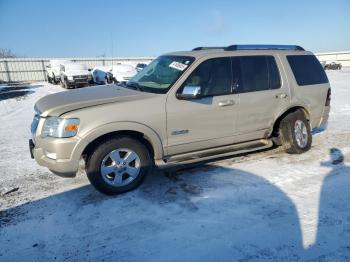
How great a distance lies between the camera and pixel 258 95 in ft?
16.0

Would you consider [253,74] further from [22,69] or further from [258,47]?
[22,69]

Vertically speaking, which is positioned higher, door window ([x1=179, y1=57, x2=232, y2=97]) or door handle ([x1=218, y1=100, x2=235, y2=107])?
door window ([x1=179, y1=57, x2=232, y2=97])

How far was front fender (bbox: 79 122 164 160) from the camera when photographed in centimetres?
371

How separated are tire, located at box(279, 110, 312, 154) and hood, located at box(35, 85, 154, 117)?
8.73ft

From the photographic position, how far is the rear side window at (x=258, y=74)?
481 cm

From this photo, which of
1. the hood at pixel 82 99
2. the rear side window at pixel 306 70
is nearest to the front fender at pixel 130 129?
the hood at pixel 82 99

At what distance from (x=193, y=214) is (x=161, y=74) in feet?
7.55

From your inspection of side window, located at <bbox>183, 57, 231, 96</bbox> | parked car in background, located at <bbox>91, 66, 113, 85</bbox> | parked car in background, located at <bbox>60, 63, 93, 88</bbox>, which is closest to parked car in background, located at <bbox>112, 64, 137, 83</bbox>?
parked car in background, located at <bbox>91, 66, 113, 85</bbox>

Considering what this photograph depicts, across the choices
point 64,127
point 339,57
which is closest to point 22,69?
point 64,127

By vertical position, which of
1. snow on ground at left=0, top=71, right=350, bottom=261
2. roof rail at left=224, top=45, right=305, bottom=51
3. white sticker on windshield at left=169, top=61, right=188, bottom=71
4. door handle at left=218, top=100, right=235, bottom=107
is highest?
roof rail at left=224, top=45, right=305, bottom=51

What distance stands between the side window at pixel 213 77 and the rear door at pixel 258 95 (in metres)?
0.20

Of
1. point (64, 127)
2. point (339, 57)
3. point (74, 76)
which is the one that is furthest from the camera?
point (339, 57)

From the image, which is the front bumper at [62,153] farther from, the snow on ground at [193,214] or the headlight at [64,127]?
the snow on ground at [193,214]

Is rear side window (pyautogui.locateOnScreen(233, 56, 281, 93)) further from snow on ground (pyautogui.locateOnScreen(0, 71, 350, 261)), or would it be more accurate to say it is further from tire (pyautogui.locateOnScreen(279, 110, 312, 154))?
snow on ground (pyautogui.locateOnScreen(0, 71, 350, 261))
